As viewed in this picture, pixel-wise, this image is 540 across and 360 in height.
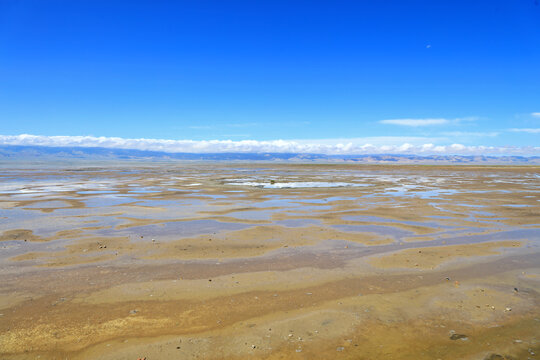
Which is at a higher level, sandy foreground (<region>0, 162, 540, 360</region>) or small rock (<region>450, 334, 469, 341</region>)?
small rock (<region>450, 334, 469, 341</region>)

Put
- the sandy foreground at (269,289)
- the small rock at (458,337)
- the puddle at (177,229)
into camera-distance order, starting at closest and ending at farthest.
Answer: the sandy foreground at (269,289), the small rock at (458,337), the puddle at (177,229)

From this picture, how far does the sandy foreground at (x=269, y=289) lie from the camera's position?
5.33 meters

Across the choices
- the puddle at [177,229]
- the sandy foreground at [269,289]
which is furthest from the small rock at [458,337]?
the puddle at [177,229]

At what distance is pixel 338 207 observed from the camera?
2000cm

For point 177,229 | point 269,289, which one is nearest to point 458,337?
point 269,289

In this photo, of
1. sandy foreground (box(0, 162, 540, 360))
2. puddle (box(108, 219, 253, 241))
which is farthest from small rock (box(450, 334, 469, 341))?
puddle (box(108, 219, 253, 241))

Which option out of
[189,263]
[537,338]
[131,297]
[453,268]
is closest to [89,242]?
[189,263]

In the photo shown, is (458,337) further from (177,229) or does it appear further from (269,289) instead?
(177,229)

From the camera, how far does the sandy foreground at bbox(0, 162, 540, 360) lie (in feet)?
17.5

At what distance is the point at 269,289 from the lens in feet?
24.9

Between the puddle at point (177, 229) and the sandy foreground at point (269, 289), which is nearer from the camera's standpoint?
the sandy foreground at point (269, 289)

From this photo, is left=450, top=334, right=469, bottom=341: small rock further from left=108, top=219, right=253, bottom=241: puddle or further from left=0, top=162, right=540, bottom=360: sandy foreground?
left=108, top=219, right=253, bottom=241: puddle

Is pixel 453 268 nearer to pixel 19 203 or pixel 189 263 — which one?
pixel 189 263

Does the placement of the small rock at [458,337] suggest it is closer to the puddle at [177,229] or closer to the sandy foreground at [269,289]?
the sandy foreground at [269,289]
